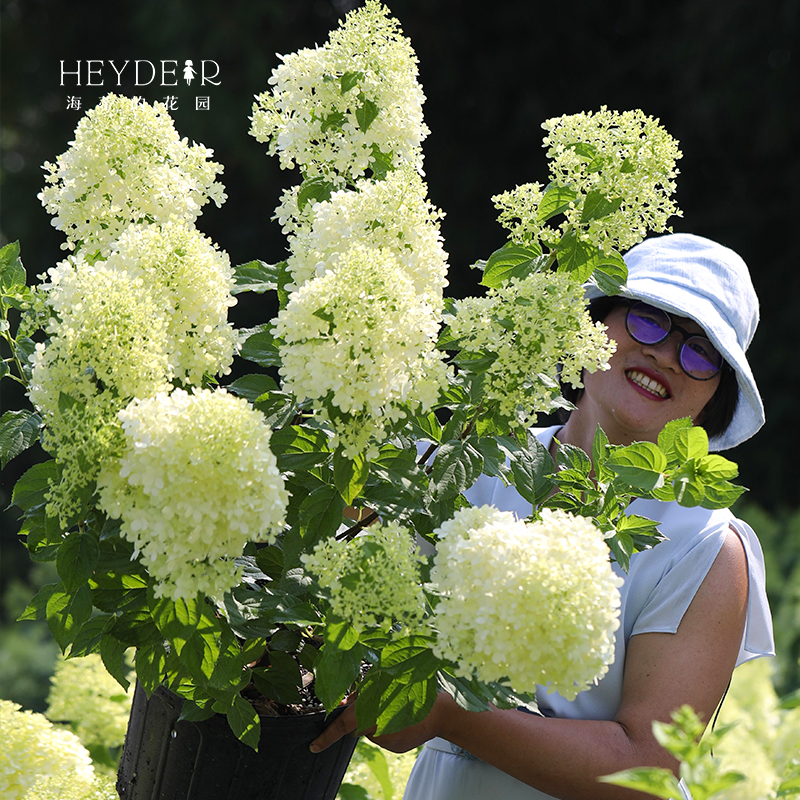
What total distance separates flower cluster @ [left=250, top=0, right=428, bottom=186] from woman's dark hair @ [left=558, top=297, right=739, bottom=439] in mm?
663

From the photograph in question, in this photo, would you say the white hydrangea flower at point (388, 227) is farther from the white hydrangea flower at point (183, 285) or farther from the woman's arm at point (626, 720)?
the woman's arm at point (626, 720)

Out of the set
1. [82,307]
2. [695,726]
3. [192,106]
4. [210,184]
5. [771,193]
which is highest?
[192,106]

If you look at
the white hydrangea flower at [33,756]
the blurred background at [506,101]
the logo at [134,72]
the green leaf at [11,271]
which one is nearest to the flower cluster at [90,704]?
the white hydrangea flower at [33,756]

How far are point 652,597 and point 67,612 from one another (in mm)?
811

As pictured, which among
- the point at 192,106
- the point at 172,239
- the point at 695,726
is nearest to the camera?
the point at 695,726

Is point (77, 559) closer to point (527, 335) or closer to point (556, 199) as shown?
point (527, 335)

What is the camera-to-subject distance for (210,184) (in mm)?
1037

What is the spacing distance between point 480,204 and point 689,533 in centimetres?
416

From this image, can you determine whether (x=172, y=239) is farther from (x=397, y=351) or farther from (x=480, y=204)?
(x=480, y=204)

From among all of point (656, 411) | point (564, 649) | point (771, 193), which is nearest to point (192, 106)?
point (771, 193)

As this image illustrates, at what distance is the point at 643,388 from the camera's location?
144 centimetres

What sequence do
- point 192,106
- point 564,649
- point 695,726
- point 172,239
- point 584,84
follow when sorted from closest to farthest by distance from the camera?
point 695,726 < point 564,649 < point 172,239 < point 192,106 < point 584,84

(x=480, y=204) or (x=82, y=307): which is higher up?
(x=480, y=204)

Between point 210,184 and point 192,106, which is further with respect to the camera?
point 192,106
